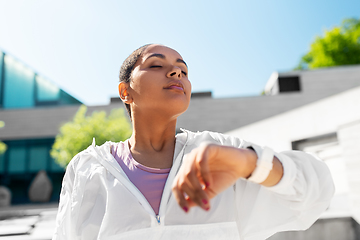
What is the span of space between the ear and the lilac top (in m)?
0.32

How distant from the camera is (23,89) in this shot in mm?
21609

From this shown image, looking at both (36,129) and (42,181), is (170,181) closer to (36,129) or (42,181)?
(42,181)

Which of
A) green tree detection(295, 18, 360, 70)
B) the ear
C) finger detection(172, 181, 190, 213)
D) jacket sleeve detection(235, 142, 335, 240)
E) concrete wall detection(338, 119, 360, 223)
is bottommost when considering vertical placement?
concrete wall detection(338, 119, 360, 223)

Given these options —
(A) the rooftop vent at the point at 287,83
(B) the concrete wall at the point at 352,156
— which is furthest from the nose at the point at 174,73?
(A) the rooftop vent at the point at 287,83

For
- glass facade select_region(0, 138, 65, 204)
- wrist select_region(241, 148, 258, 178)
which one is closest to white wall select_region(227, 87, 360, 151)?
wrist select_region(241, 148, 258, 178)

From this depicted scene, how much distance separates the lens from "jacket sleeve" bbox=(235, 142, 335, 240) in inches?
40.4

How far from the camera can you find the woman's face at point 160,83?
1321mm

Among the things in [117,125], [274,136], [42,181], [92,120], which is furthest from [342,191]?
[42,181]

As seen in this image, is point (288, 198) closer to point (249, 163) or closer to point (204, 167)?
point (249, 163)

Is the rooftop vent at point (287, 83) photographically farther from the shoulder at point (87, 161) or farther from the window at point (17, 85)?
the shoulder at point (87, 161)

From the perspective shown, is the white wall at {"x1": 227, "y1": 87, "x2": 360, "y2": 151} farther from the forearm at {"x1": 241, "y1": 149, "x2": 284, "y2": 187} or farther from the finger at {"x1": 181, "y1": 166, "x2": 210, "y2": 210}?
the finger at {"x1": 181, "y1": 166, "x2": 210, "y2": 210}

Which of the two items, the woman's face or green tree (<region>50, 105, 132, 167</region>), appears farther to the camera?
green tree (<region>50, 105, 132, 167</region>)

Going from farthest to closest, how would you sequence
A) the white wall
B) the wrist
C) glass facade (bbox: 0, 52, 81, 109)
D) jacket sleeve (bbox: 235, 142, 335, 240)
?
glass facade (bbox: 0, 52, 81, 109) < the white wall < jacket sleeve (bbox: 235, 142, 335, 240) < the wrist

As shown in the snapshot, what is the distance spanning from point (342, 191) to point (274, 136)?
3.58 metres
